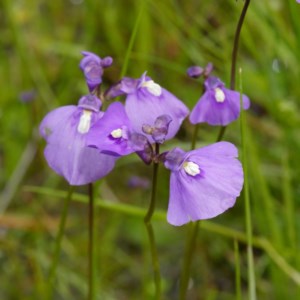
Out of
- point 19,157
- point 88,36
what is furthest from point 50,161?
point 88,36

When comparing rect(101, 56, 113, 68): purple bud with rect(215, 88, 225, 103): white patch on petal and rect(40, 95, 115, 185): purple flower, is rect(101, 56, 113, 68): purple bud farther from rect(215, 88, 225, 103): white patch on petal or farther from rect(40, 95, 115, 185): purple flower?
rect(215, 88, 225, 103): white patch on petal

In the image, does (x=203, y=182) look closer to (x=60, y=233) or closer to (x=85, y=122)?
(x=85, y=122)

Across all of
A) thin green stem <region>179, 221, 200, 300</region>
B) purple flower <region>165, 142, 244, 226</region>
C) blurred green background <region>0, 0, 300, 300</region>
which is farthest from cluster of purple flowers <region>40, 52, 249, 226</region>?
blurred green background <region>0, 0, 300, 300</region>

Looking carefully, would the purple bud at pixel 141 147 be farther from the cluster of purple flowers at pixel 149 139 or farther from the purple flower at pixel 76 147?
the purple flower at pixel 76 147

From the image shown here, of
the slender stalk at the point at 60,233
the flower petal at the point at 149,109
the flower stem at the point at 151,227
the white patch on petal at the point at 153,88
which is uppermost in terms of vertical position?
the white patch on petal at the point at 153,88

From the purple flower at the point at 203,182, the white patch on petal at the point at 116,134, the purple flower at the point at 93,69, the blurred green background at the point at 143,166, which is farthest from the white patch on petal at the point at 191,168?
the blurred green background at the point at 143,166
